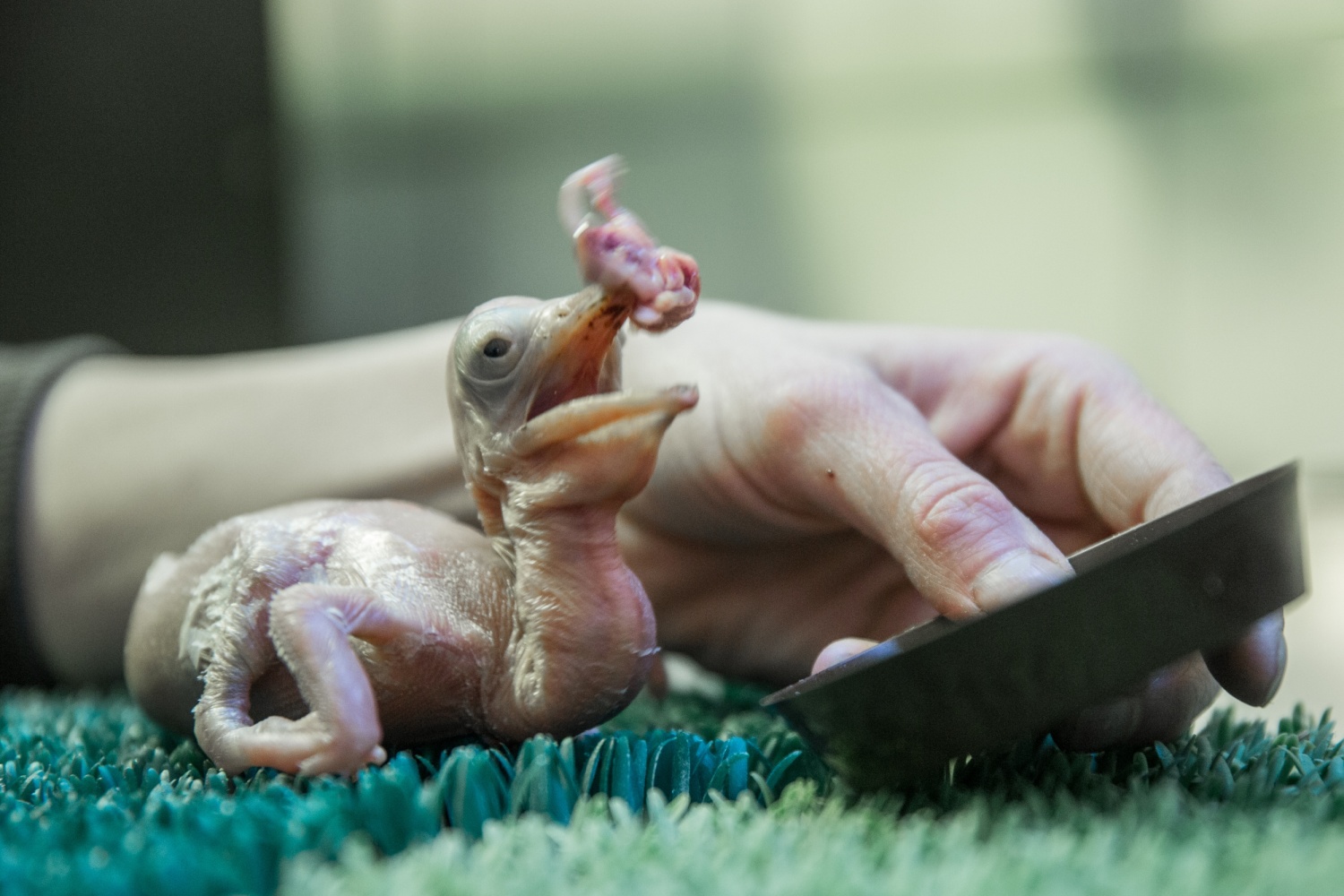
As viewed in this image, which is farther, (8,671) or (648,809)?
(8,671)

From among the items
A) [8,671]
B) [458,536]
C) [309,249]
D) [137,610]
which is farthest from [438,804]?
[309,249]

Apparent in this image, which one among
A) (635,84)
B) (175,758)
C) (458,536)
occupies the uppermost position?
(635,84)

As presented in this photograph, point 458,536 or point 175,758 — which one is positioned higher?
point 458,536

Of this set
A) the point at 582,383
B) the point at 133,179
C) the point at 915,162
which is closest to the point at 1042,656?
the point at 582,383

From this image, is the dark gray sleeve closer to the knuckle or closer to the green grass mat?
the green grass mat

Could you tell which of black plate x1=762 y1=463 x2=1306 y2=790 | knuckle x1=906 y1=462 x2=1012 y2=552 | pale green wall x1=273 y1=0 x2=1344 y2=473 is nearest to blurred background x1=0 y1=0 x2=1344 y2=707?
pale green wall x1=273 y1=0 x2=1344 y2=473

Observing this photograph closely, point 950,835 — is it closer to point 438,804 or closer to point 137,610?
point 438,804

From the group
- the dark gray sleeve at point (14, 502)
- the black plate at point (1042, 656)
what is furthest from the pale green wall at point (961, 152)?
the black plate at point (1042, 656)

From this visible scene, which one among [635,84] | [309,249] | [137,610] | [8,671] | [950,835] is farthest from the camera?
[635,84]
